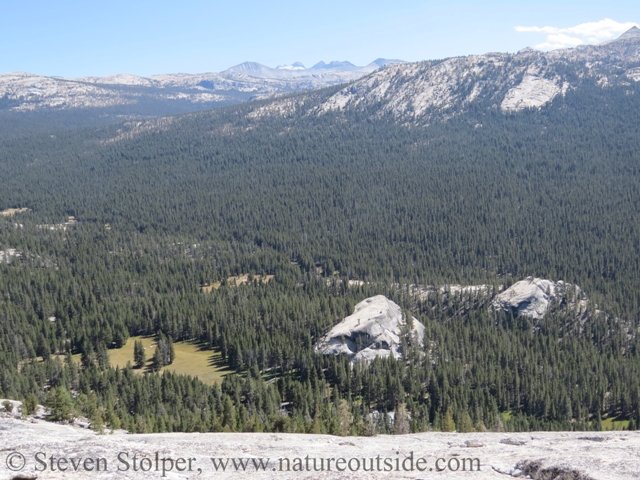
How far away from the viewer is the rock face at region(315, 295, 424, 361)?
139m

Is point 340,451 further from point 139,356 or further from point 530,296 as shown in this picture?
point 530,296

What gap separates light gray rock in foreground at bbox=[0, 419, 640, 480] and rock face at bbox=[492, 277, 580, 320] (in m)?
112

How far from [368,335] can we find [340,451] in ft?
283

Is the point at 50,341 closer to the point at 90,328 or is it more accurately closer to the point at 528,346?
the point at 90,328

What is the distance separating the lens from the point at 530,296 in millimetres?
175375

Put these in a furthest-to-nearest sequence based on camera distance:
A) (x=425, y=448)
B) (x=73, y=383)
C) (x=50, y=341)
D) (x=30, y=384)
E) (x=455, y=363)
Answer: (x=50, y=341), (x=455, y=363), (x=73, y=383), (x=30, y=384), (x=425, y=448)

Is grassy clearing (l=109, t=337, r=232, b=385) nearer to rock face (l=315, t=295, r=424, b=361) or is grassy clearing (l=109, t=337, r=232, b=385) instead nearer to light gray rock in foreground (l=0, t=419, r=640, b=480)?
rock face (l=315, t=295, r=424, b=361)

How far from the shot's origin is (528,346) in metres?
150

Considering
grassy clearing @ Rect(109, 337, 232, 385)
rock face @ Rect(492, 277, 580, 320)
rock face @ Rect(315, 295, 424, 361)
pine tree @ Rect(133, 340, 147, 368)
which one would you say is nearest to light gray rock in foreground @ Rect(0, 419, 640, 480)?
grassy clearing @ Rect(109, 337, 232, 385)

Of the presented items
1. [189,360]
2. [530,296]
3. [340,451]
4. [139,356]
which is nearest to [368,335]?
[189,360]

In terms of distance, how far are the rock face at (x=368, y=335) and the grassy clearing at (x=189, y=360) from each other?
23.7m

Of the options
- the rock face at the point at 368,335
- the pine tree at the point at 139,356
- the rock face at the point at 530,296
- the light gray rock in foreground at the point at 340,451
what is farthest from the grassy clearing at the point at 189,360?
the rock face at the point at 530,296

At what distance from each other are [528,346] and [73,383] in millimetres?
102450

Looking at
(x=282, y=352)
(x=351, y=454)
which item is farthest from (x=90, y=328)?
(x=351, y=454)
